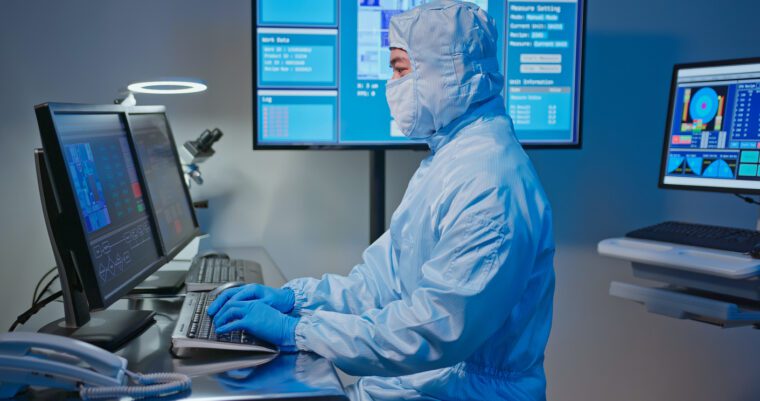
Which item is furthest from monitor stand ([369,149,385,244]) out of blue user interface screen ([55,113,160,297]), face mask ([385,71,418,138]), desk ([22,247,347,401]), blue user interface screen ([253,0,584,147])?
desk ([22,247,347,401])

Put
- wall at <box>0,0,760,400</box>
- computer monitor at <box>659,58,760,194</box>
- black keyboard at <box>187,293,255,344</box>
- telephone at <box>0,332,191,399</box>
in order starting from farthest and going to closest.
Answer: wall at <box>0,0,760,400</box> → computer monitor at <box>659,58,760,194</box> → black keyboard at <box>187,293,255,344</box> → telephone at <box>0,332,191,399</box>

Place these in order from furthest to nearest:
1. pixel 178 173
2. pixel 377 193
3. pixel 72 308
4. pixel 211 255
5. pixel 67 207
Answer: pixel 377 193 → pixel 211 255 → pixel 178 173 → pixel 72 308 → pixel 67 207

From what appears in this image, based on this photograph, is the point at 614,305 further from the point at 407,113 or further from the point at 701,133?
the point at 407,113

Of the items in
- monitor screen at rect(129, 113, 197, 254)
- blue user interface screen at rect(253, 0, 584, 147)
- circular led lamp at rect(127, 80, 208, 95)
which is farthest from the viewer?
blue user interface screen at rect(253, 0, 584, 147)

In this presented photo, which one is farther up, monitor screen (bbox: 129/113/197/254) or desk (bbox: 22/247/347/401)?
monitor screen (bbox: 129/113/197/254)

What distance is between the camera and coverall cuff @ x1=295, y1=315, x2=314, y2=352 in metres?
1.10

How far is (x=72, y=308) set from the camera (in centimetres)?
110

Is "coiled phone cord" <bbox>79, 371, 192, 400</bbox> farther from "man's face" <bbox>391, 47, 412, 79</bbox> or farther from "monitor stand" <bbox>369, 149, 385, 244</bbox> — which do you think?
"monitor stand" <bbox>369, 149, 385, 244</bbox>

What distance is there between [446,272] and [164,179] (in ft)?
2.93

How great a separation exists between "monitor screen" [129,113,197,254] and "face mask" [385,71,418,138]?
565 millimetres

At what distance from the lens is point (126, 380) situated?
945 mm

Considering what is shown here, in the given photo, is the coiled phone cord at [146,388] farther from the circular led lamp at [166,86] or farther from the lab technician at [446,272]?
the circular led lamp at [166,86]

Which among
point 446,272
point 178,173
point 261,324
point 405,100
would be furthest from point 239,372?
point 178,173

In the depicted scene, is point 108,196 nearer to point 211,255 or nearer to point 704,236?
point 211,255
